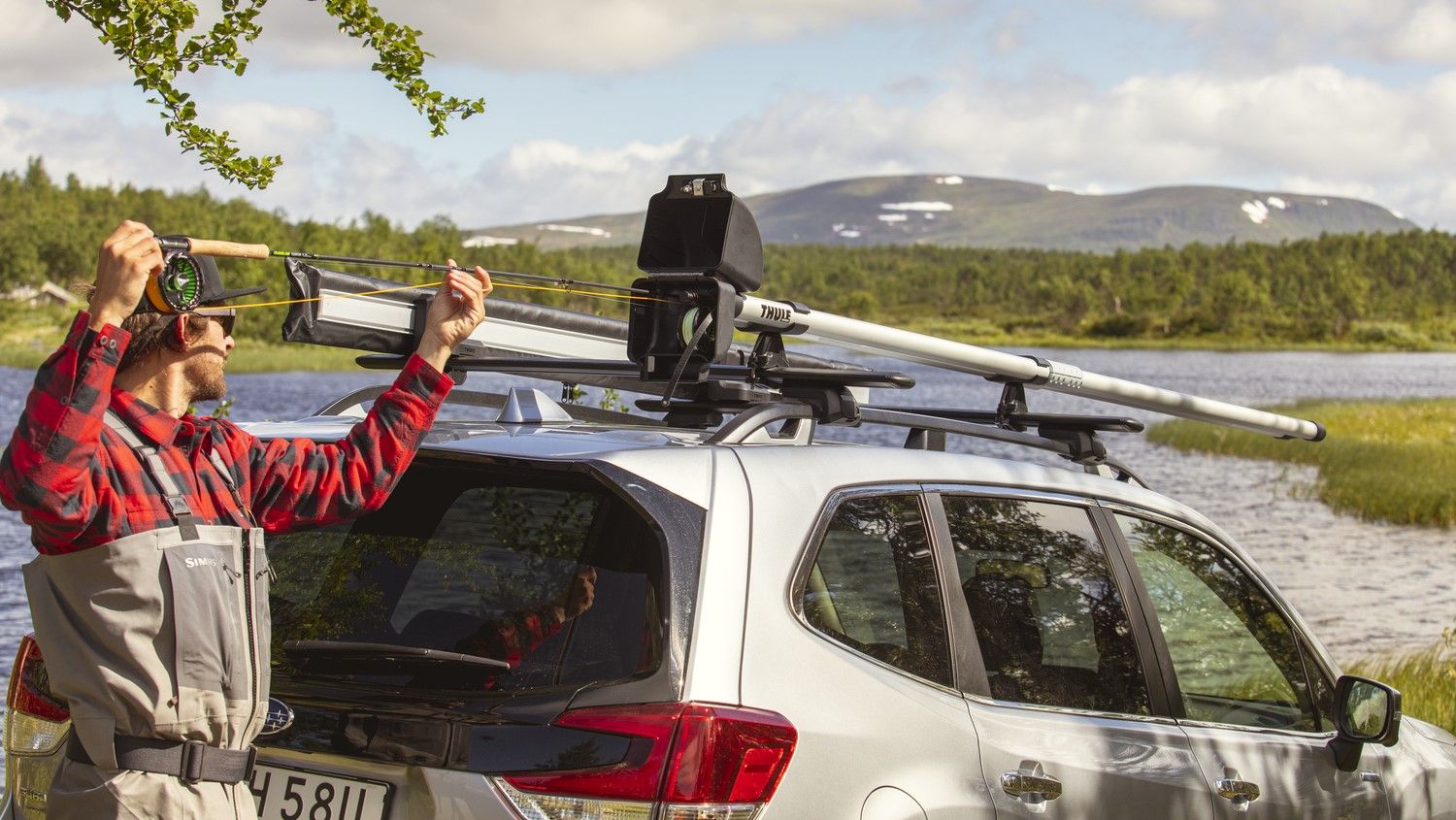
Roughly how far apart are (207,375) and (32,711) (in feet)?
2.96

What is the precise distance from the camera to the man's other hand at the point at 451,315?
3.33m

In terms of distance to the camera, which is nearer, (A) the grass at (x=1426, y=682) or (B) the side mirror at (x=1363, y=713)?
(B) the side mirror at (x=1363, y=713)

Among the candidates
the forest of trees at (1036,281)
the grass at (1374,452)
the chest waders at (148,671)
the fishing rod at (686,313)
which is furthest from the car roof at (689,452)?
the forest of trees at (1036,281)

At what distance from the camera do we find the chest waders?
2725 millimetres

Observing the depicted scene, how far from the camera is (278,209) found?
504ft

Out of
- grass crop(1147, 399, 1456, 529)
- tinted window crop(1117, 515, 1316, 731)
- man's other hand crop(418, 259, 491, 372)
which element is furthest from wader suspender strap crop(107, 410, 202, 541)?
grass crop(1147, 399, 1456, 529)

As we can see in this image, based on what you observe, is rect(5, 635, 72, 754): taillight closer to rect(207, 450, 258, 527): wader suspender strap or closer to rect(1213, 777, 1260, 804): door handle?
rect(207, 450, 258, 527): wader suspender strap

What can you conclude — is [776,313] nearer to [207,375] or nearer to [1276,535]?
[207,375]

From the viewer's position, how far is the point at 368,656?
3.06 metres

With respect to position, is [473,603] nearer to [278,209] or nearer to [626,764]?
[626,764]

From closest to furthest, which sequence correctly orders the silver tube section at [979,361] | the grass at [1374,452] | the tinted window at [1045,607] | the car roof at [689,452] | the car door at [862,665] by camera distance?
the car door at [862,665], the car roof at [689,452], the tinted window at [1045,607], the silver tube section at [979,361], the grass at [1374,452]

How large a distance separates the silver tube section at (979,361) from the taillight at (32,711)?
180 centimetres

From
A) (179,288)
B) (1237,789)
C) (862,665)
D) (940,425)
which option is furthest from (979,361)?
(179,288)

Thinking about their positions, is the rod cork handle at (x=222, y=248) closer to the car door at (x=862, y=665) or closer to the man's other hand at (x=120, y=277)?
the man's other hand at (x=120, y=277)
